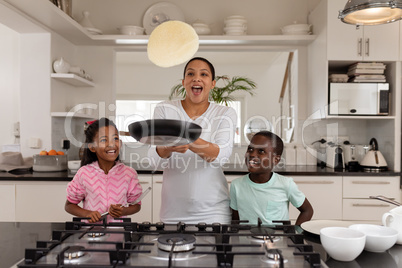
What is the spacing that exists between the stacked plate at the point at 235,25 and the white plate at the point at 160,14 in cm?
48

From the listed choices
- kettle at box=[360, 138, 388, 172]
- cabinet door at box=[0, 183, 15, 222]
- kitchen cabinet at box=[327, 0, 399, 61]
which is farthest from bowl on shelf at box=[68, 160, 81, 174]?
kettle at box=[360, 138, 388, 172]

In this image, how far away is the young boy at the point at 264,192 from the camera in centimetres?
145

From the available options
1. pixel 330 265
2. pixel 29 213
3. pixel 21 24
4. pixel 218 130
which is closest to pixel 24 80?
pixel 21 24

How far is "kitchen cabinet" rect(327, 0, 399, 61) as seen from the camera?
115 inches

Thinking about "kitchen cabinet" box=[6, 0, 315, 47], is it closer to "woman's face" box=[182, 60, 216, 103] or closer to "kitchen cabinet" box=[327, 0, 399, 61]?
"kitchen cabinet" box=[327, 0, 399, 61]

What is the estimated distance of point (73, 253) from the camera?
841 millimetres

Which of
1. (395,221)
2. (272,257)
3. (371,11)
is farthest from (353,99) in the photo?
(272,257)

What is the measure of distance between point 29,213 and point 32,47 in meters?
1.32

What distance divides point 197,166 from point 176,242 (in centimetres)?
64

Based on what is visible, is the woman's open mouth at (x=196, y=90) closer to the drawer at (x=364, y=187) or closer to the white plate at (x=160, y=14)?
the drawer at (x=364, y=187)

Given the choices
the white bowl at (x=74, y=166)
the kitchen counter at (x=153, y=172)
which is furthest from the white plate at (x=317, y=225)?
the white bowl at (x=74, y=166)

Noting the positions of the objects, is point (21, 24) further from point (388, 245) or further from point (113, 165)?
point (388, 245)

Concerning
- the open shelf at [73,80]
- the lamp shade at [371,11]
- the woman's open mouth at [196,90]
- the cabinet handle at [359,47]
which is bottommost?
the woman's open mouth at [196,90]

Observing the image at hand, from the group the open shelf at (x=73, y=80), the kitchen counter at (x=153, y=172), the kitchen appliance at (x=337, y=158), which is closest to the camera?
the kitchen counter at (x=153, y=172)
